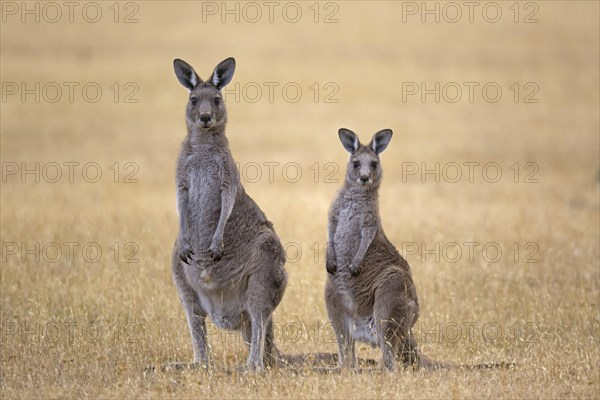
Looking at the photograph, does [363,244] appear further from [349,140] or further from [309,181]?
[309,181]

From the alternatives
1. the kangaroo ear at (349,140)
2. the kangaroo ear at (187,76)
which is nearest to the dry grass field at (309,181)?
the kangaroo ear at (349,140)

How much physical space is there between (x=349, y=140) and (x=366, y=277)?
118cm

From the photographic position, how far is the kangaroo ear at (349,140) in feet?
26.7

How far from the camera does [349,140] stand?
8195mm

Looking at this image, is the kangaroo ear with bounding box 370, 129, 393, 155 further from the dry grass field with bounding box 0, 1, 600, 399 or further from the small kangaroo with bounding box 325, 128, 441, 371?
the dry grass field with bounding box 0, 1, 600, 399

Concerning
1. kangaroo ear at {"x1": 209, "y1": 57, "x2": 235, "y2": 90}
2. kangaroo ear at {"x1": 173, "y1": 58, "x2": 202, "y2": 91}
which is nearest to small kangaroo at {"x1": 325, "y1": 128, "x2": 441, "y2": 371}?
kangaroo ear at {"x1": 209, "y1": 57, "x2": 235, "y2": 90}

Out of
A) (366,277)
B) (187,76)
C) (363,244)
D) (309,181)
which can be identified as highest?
(187,76)

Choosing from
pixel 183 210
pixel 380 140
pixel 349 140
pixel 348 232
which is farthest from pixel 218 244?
pixel 380 140

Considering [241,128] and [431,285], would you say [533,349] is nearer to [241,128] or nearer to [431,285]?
[431,285]

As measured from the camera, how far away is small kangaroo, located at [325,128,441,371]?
7410mm

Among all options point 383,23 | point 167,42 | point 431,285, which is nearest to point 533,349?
point 431,285

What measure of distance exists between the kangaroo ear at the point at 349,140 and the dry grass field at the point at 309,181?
175 centimetres

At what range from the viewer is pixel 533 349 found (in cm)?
825

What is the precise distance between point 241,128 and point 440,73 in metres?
7.45
